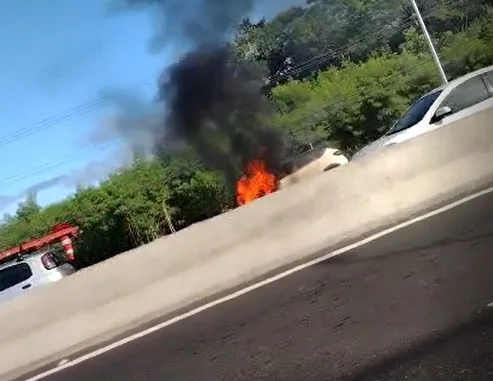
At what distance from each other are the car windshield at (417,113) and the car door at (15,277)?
8260mm

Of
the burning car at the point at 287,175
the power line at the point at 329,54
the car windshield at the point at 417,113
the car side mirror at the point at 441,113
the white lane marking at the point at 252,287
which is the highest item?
the power line at the point at 329,54

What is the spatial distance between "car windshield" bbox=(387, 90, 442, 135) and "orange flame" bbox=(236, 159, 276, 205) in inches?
414

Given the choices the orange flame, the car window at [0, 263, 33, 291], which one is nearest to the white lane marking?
the car window at [0, 263, 33, 291]

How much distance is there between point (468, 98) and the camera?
536 inches

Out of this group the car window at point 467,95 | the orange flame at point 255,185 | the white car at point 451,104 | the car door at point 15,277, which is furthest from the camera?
the orange flame at point 255,185

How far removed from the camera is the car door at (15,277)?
618 inches

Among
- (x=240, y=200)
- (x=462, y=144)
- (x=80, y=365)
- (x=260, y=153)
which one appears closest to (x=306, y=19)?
(x=260, y=153)

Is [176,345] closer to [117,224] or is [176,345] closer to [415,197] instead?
[415,197]

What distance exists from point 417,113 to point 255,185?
40.0ft

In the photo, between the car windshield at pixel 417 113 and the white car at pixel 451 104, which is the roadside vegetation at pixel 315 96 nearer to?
the car windshield at pixel 417 113

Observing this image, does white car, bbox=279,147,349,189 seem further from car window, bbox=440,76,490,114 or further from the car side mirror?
the car side mirror

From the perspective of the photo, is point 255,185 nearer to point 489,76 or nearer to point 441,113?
point 489,76

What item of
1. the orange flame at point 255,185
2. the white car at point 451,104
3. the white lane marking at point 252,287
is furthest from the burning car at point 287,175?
the white lane marking at point 252,287

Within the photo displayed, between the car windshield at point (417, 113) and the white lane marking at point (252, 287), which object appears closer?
the white lane marking at point (252, 287)
